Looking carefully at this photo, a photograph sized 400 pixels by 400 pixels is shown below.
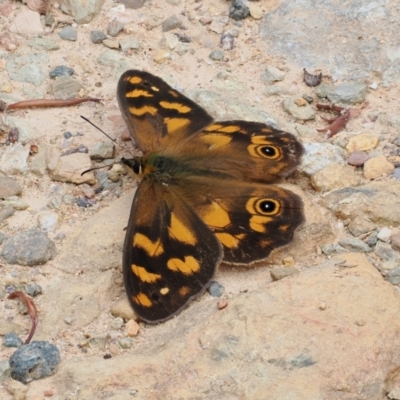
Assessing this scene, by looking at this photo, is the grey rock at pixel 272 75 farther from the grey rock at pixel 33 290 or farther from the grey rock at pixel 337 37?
the grey rock at pixel 33 290

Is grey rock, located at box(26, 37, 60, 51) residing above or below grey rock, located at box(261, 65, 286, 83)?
below

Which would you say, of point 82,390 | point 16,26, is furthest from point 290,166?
point 16,26

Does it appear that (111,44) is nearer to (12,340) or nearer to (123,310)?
(123,310)

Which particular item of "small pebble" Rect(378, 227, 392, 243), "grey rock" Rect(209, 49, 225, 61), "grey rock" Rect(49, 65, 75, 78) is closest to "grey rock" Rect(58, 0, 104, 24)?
"grey rock" Rect(49, 65, 75, 78)

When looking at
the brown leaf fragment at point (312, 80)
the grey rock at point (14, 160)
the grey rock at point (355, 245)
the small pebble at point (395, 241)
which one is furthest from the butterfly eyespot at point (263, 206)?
the grey rock at point (14, 160)

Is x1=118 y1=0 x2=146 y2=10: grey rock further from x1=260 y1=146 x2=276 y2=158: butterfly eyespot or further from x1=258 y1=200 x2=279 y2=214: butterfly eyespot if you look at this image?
x1=258 y1=200 x2=279 y2=214: butterfly eyespot

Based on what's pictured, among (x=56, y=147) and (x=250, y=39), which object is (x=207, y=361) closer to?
(x=56, y=147)

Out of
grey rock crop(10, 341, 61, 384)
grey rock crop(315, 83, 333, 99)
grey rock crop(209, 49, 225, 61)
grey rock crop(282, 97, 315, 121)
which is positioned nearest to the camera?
grey rock crop(10, 341, 61, 384)

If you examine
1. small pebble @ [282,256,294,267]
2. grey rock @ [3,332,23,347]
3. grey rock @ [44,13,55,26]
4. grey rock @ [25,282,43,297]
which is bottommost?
grey rock @ [25,282,43,297]

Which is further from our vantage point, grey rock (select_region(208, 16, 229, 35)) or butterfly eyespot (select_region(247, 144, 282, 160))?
grey rock (select_region(208, 16, 229, 35))
